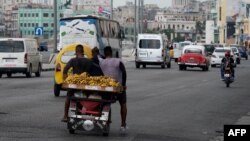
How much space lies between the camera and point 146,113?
22.5m

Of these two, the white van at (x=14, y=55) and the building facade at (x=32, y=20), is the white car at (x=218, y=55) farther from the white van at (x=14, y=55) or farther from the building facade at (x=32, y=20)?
the building facade at (x=32, y=20)

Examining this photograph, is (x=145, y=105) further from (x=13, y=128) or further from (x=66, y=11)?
(x=66, y=11)

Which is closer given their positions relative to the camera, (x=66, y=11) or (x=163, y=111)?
(x=163, y=111)

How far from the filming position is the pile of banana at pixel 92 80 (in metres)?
16.4

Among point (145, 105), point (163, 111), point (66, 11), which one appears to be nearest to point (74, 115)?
point (163, 111)

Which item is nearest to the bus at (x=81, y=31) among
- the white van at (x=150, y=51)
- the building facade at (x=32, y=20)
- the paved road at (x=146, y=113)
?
the paved road at (x=146, y=113)

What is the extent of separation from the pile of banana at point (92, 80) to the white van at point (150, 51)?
155ft

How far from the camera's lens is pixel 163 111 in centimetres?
2345

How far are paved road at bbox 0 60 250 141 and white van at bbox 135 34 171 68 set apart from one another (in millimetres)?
28580

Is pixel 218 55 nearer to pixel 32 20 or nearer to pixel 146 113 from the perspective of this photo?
pixel 146 113

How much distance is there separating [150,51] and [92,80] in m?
47.8

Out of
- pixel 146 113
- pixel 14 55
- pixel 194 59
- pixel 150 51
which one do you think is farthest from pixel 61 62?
pixel 150 51

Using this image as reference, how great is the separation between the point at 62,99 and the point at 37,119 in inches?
305

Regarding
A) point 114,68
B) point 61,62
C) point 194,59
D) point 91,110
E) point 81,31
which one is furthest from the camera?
point 194,59
